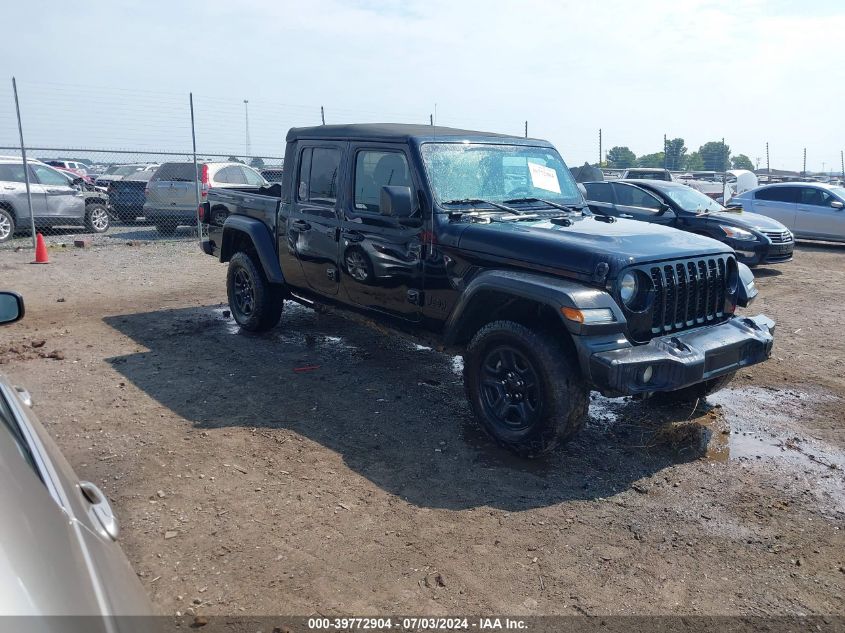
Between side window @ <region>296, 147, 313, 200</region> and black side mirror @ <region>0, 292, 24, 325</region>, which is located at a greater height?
side window @ <region>296, 147, 313, 200</region>

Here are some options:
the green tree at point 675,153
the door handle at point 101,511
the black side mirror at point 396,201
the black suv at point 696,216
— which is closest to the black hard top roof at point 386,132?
the black side mirror at point 396,201

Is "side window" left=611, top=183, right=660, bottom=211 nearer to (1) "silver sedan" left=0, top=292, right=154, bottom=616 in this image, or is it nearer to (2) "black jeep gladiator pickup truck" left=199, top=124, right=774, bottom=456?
(2) "black jeep gladiator pickup truck" left=199, top=124, right=774, bottom=456

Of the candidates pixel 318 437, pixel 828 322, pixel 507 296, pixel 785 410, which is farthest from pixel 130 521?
pixel 828 322

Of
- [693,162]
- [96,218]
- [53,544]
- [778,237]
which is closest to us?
[53,544]

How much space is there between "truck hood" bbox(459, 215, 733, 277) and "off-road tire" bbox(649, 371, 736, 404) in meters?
0.97

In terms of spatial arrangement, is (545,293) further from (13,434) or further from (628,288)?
(13,434)

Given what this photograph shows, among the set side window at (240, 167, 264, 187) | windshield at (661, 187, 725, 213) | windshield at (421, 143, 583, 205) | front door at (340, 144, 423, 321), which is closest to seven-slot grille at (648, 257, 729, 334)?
windshield at (421, 143, 583, 205)

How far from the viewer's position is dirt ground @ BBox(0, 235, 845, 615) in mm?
3293

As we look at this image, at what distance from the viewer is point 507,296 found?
4707 mm

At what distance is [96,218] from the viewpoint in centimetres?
1597

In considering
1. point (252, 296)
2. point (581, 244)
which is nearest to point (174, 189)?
point (252, 296)

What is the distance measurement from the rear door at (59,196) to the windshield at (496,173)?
1184cm

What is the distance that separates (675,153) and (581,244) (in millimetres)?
29431

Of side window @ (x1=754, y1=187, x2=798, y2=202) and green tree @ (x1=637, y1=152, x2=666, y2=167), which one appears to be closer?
side window @ (x1=754, y1=187, x2=798, y2=202)
